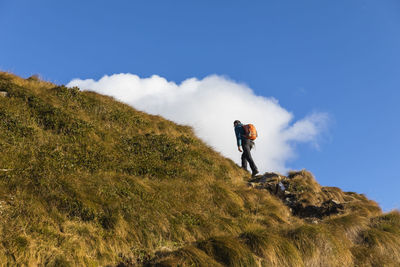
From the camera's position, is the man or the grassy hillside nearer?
the grassy hillside

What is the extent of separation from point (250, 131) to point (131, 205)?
10.8m

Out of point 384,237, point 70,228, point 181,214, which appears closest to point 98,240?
point 70,228

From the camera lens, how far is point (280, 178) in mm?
17062

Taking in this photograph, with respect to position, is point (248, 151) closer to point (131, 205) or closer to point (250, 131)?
point (250, 131)

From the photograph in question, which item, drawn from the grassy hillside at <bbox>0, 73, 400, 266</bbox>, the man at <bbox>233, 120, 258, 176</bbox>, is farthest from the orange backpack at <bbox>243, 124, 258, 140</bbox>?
the grassy hillside at <bbox>0, 73, 400, 266</bbox>

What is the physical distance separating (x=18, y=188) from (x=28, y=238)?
2217mm

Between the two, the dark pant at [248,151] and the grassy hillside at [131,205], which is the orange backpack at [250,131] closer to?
the dark pant at [248,151]

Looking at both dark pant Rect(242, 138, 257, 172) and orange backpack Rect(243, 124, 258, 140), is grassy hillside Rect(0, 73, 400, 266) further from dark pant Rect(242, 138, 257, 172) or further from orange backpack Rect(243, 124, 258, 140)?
orange backpack Rect(243, 124, 258, 140)

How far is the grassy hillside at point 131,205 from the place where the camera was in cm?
734

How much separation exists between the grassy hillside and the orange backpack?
8.93 feet

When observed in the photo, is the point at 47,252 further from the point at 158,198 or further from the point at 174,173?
the point at 174,173

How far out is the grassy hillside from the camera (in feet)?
24.1

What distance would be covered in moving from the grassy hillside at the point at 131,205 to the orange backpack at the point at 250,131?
2.72 metres

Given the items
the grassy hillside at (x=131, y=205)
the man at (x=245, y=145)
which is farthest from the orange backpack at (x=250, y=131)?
the grassy hillside at (x=131, y=205)
